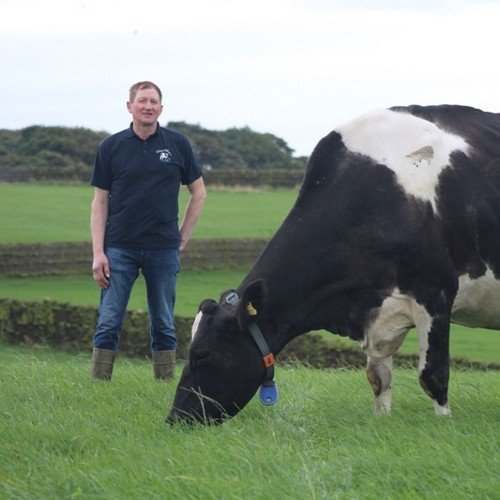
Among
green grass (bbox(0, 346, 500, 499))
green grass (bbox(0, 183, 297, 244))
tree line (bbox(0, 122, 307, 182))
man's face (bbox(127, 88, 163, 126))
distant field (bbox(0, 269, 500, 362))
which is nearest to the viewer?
green grass (bbox(0, 346, 500, 499))

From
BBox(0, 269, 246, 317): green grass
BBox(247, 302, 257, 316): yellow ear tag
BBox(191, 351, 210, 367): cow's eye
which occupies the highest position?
BBox(247, 302, 257, 316): yellow ear tag

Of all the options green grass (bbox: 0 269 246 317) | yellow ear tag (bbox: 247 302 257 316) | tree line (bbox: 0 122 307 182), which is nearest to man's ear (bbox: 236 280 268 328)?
yellow ear tag (bbox: 247 302 257 316)

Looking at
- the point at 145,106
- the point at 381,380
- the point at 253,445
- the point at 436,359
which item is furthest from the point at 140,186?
the point at 253,445

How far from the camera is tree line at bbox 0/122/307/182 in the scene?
61469 mm

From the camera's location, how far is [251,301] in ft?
26.6

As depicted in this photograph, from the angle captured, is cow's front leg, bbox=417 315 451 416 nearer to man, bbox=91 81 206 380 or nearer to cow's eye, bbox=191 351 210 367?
cow's eye, bbox=191 351 210 367

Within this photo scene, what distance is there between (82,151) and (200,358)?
55908 millimetres

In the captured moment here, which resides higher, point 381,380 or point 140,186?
point 140,186

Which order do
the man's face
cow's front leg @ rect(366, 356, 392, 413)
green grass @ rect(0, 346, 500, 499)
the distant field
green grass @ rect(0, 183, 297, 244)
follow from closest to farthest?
green grass @ rect(0, 346, 500, 499), cow's front leg @ rect(366, 356, 392, 413), the man's face, the distant field, green grass @ rect(0, 183, 297, 244)

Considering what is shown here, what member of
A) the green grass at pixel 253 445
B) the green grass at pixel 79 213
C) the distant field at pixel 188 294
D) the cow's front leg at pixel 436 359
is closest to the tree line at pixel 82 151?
the green grass at pixel 79 213

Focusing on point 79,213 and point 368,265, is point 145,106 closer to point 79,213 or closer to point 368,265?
point 368,265

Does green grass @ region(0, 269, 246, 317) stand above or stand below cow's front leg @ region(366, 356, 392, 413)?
below

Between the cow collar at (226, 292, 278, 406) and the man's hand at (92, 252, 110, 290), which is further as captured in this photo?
the man's hand at (92, 252, 110, 290)

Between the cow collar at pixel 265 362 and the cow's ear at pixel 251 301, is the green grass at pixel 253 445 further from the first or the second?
the cow's ear at pixel 251 301
